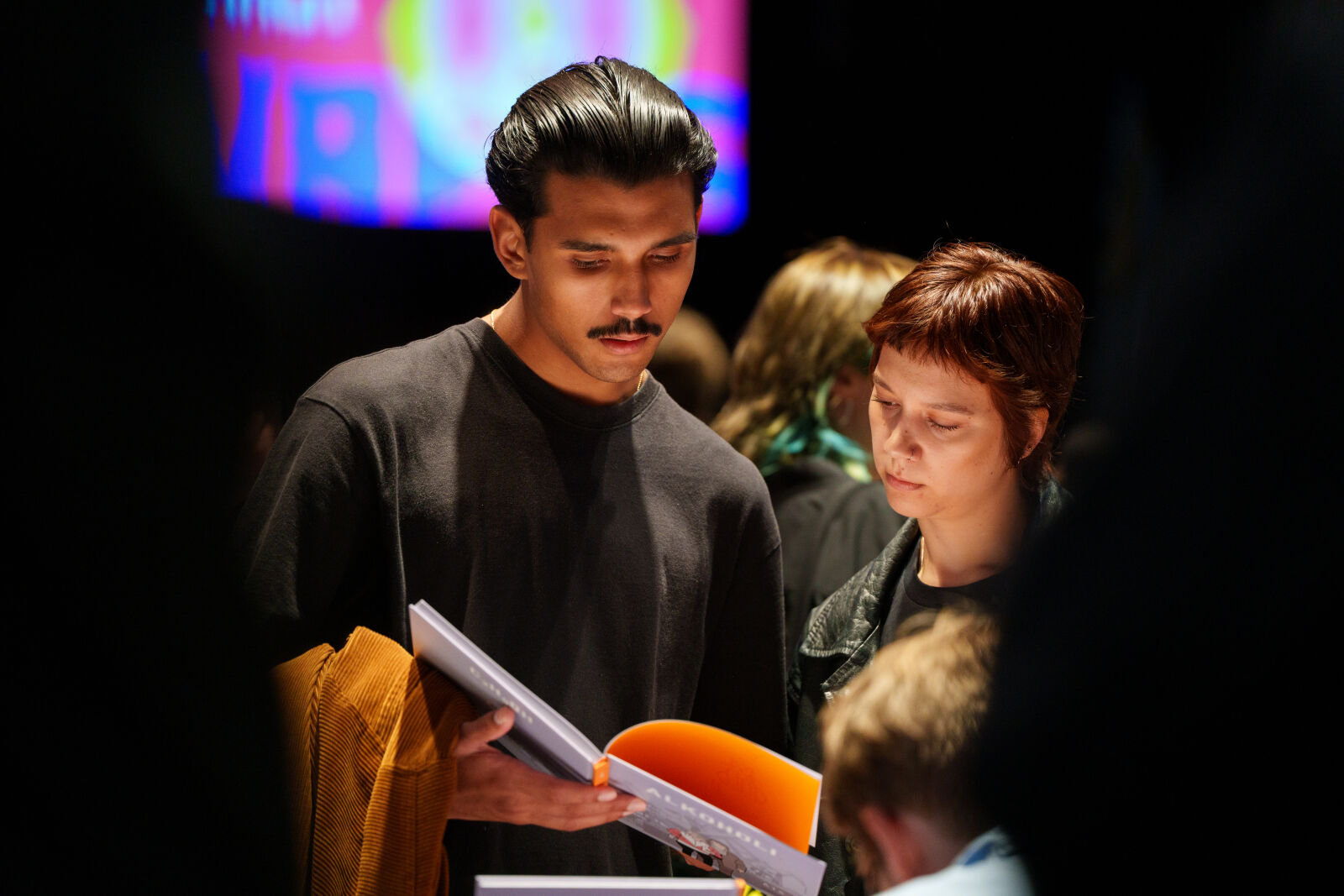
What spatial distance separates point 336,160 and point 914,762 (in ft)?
5.82

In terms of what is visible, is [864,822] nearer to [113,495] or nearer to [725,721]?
[725,721]

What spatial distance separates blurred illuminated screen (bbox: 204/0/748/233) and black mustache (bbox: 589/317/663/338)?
0.77m

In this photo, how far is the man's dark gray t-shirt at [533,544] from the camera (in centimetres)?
151

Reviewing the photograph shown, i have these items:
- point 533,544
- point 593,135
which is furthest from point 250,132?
point 533,544

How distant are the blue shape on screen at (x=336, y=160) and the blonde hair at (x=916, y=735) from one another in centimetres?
146

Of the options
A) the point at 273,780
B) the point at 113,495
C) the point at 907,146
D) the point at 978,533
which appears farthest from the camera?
the point at 907,146

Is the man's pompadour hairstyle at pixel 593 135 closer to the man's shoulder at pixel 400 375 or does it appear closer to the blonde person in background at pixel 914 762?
the man's shoulder at pixel 400 375

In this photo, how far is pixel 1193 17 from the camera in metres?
1.76

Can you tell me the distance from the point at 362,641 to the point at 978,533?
85 centimetres

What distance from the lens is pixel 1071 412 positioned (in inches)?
66.4

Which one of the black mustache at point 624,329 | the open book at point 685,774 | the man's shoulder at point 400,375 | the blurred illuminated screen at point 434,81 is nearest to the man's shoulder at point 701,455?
the black mustache at point 624,329

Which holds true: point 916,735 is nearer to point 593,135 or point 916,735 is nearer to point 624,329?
point 624,329

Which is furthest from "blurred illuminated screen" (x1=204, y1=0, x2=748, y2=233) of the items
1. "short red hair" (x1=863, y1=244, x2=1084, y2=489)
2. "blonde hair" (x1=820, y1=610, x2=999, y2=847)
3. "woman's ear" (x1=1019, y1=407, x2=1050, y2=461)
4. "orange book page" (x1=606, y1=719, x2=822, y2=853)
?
"blonde hair" (x1=820, y1=610, x2=999, y2=847)

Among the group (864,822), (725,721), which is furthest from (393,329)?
(864,822)
